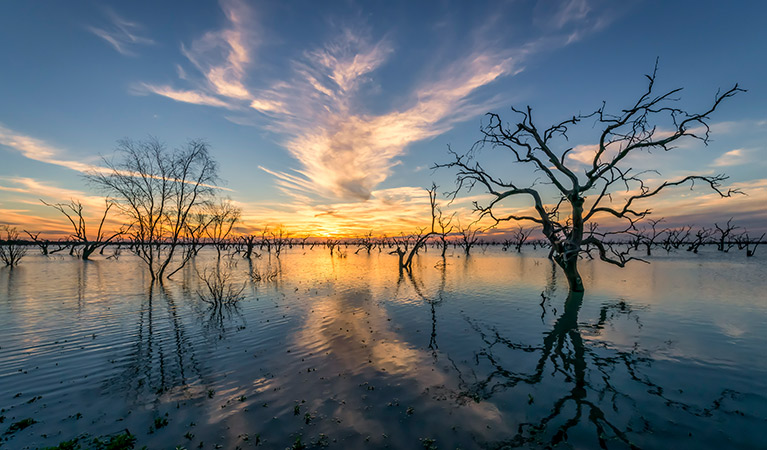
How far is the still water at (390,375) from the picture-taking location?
5.45 metres

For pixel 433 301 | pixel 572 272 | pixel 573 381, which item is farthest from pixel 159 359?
pixel 572 272

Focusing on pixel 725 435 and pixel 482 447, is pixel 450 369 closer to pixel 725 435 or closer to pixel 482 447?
pixel 482 447

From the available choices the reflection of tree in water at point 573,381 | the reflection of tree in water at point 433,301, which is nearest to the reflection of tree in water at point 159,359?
the reflection of tree in water at point 433,301

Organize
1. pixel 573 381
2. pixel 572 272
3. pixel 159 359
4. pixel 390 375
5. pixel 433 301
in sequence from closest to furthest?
pixel 573 381, pixel 390 375, pixel 159 359, pixel 433 301, pixel 572 272

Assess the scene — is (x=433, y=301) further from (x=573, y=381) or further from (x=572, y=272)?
(x=573, y=381)

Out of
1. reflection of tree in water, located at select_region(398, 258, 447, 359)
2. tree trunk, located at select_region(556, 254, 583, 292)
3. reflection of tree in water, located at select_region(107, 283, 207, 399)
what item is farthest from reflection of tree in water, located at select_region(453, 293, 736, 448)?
reflection of tree in water, located at select_region(107, 283, 207, 399)

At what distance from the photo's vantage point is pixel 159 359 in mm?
9117

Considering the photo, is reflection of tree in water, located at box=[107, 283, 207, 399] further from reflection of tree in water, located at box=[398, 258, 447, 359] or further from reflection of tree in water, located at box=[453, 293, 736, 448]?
reflection of tree in water, located at box=[453, 293, 736, 448]

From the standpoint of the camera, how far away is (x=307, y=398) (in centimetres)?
673

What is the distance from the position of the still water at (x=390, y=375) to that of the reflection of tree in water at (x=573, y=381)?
0.15 ft

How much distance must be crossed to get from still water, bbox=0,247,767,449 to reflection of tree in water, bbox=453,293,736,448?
0.05 metres

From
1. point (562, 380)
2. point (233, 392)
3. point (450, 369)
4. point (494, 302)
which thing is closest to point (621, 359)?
point (562, 380)

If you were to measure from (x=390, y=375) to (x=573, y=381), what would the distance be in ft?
15.4

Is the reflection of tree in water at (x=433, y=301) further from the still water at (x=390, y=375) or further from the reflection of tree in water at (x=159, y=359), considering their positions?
the reflection of tree in water at (x=159, y=359)
